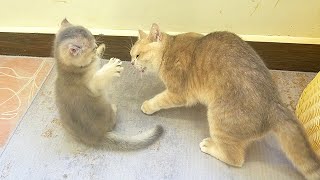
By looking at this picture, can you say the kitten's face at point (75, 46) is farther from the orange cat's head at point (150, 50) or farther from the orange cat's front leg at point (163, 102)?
the orange cat's front leg at point (163, 102)

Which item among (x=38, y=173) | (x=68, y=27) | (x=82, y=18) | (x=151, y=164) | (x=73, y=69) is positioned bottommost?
(x=38, y=173)

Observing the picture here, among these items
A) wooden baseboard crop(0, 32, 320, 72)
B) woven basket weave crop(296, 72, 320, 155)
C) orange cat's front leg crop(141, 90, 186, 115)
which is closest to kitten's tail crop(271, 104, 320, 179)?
woven basket weave crop(296, 72, 320, 155)

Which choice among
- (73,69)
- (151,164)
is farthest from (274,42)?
(73,69)

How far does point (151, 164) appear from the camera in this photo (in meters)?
1.61

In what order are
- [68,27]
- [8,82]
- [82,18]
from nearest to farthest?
[68,27] < [8,82] < [82,18]

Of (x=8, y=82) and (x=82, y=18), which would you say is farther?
(x=82, y=18)

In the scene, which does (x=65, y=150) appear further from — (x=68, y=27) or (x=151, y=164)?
(x=68, y=27)

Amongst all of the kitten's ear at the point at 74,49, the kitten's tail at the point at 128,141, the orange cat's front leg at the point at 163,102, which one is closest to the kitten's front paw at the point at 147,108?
the orange cat's front leg at the point at 163,102

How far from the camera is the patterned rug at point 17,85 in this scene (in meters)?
1.81

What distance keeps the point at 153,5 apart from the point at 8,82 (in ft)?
2.81

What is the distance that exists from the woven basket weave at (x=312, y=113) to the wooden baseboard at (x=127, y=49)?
17.5 inches

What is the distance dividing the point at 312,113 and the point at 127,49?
104 centimetres

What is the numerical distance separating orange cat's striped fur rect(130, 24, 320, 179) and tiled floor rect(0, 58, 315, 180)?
7cm

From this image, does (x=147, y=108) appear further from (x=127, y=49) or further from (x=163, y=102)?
(x=127, y=49)
